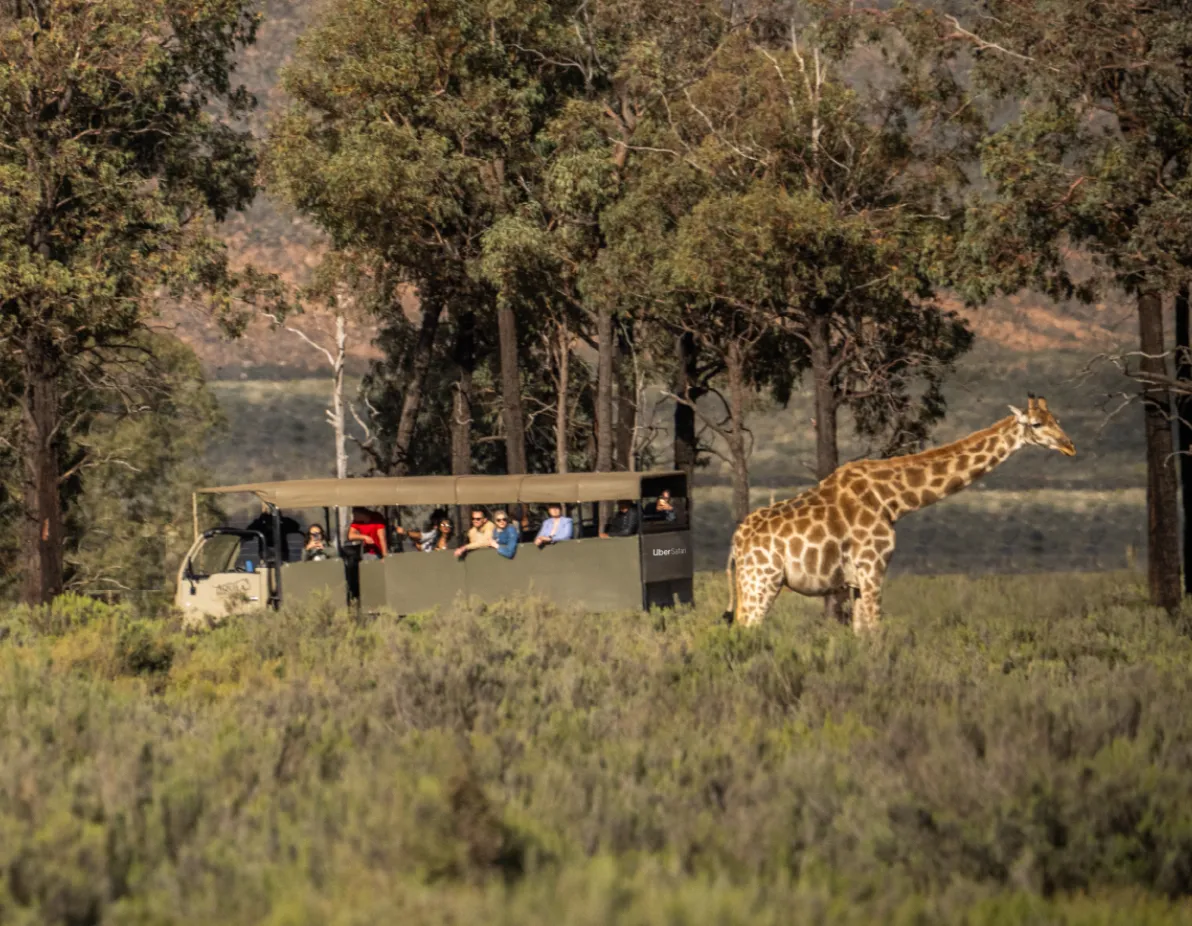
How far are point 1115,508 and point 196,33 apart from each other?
421ft

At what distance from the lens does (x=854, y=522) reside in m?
21.7

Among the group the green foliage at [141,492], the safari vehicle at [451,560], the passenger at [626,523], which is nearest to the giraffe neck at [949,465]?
the safari vehicle at [451,560]

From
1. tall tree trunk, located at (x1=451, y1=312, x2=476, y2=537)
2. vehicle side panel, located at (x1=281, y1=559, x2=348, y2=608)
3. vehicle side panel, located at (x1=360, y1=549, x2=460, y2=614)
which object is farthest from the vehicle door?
tall tree trunk, located at (x1=451, y1=312, x2=476, y2=537)

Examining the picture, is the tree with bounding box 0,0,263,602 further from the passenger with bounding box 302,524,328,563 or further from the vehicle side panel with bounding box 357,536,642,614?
the vehicle side panel with bounding box 357,536,642,614

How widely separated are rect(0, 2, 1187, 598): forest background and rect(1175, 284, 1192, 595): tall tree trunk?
95 centimetres

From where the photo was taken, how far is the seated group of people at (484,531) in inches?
967

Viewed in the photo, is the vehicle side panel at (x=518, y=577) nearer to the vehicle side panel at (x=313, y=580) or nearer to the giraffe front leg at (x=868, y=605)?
the vehicle side panel at (x=313, y=580)

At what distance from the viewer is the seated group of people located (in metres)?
24.6

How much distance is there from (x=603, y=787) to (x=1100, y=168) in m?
19.5

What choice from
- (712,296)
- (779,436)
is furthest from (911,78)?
(779,436)

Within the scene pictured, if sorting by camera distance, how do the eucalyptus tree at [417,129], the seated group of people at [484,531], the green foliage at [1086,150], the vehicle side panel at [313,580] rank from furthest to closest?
the eucalyptus tree at [417,129] < the green foliage at [1086,150] < the vehicle side panel at [313,580] < the seated group of people at [484,531]

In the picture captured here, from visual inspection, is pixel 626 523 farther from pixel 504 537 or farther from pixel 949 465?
pixel 949 465

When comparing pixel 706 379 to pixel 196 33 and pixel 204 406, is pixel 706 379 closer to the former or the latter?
pixel 196 33

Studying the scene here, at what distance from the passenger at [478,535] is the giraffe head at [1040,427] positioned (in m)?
7.28
